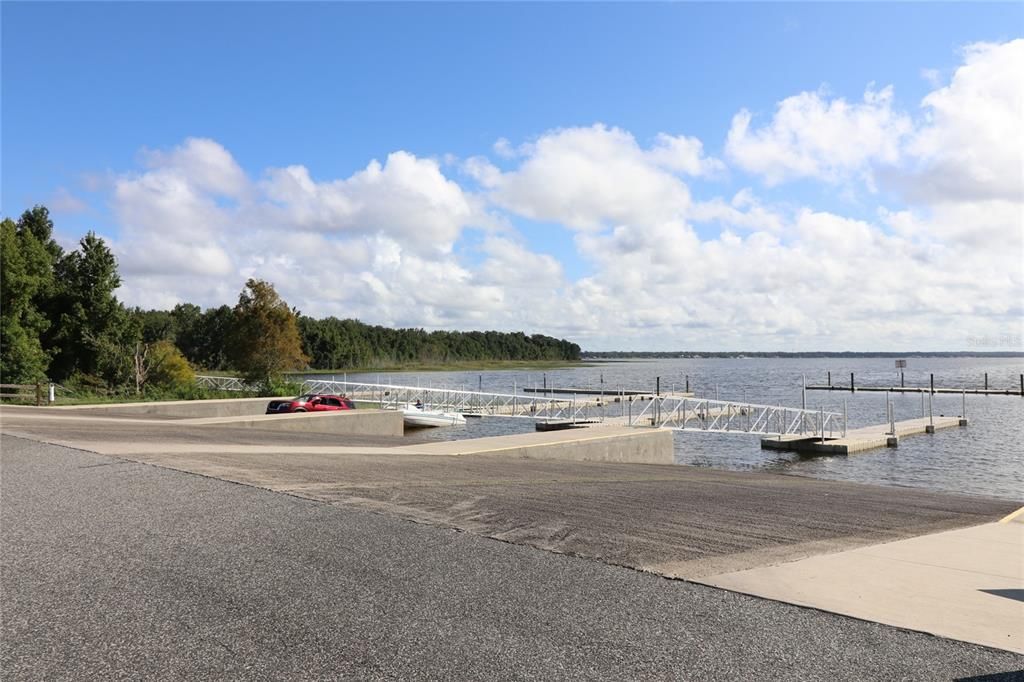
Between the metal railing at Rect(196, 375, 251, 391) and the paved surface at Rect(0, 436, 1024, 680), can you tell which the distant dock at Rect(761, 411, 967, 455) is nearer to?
the paved surface at Rect(0, 436, 1024, 680)

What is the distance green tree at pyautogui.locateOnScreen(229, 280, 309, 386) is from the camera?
49.3 metres

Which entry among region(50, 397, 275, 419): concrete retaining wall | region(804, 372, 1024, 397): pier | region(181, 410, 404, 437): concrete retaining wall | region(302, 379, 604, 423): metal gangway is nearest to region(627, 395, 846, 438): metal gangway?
region(302, 379, 604, 423): metal gangway

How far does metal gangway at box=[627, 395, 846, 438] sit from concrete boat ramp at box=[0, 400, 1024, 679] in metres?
23.7

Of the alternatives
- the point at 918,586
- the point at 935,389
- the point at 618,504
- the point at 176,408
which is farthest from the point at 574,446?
the point at 935,389

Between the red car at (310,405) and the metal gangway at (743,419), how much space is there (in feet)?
49.1

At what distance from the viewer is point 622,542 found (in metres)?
7.55

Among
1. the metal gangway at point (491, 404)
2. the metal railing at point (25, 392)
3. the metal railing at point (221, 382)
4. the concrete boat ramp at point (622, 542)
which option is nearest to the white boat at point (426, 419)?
the metal gangway at point (491, 404)

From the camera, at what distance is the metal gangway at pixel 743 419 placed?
40281mm

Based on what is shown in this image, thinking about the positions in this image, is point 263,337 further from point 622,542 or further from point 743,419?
point 622,542

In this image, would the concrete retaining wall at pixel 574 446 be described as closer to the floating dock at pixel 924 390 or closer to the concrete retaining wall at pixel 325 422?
the concrete retaining wall at pixel 325 422

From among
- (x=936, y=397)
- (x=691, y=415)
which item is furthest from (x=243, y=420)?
(x=936, y=397)

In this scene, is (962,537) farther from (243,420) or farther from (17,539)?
(243,420)

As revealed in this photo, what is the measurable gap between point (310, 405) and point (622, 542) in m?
25.2

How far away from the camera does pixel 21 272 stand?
43.8 meters
